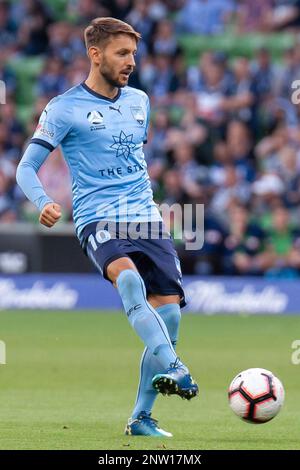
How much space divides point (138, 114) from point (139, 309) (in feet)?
4.69

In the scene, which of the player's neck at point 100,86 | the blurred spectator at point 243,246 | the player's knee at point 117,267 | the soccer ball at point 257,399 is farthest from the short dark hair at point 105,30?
the blurred spectator at point 243,246

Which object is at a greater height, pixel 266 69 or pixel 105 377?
pixel 266 69

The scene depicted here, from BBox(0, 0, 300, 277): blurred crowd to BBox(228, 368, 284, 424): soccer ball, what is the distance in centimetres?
1074

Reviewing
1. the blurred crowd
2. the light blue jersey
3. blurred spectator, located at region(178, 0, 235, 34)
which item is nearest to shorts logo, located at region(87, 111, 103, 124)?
the light blue jersey

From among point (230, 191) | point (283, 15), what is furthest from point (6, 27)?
point (230, 191)

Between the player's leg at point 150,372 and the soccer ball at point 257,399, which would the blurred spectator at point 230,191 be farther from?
the soccer ball at point 257,399

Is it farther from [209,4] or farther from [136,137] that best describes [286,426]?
[209,4]

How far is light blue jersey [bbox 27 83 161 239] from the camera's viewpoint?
→ 7.78 meters

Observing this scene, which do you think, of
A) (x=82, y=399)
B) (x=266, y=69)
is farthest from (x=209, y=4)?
(x=82, y=399)

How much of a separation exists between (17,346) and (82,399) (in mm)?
4351

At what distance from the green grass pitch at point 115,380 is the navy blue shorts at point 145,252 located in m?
0.98

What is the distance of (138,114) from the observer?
805 centimetres

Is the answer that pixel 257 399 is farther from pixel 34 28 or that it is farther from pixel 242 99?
pixel 34 28
